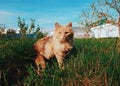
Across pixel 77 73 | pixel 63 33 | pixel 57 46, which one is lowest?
pixel 77 73

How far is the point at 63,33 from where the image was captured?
639 centimetres

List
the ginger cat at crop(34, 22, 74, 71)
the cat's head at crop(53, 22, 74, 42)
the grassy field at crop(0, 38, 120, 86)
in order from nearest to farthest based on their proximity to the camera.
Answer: the grassy field at crop(0, 38, 120, 86) < the ginger cat at crop(34, 22, 74, 71) < the cat's head at crop(53, 22, 74, 42)

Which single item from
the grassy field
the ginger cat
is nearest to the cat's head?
the ginger cat

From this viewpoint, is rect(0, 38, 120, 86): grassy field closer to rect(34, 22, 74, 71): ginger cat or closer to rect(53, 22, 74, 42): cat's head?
rect(34, 22, 74, 71): ginger cat

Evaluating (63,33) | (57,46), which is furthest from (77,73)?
(63,33)

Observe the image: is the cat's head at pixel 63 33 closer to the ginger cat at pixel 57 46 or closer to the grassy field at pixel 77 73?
the ginger cat at pixel 57 46

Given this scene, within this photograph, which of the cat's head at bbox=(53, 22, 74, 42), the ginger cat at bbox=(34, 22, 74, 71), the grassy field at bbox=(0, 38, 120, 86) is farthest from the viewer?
the cat's head at bbox=(53, 22, 74, 42)

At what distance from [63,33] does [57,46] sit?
327 millimetres

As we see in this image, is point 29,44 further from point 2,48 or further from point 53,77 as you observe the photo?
point 53,77

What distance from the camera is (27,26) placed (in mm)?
10375

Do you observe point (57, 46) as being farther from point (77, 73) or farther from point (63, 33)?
point (77, 73)

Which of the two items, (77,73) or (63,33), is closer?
(77,73)

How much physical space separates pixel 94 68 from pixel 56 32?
1817 millimetres

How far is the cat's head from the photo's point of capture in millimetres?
6410
